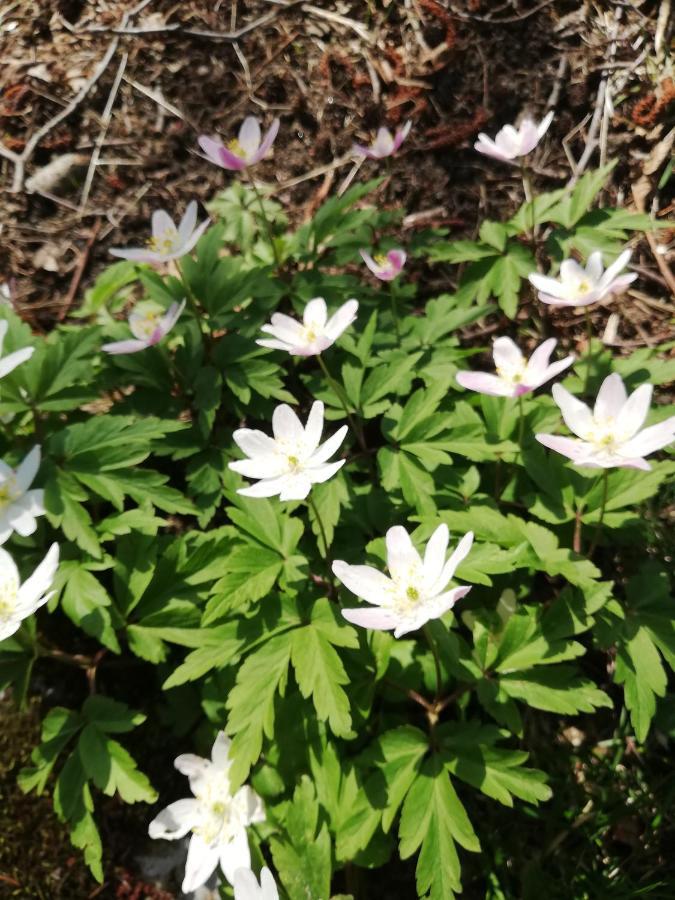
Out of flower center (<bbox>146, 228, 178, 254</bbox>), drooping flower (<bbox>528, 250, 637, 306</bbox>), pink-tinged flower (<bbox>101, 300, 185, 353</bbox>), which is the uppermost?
drooping flower (<bbox>528, 250, 637, 306</bbox>)

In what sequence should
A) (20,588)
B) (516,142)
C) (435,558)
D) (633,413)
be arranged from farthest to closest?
(516,142) < (20,588) < (633,413) < (435,558)

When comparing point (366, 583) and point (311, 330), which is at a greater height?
point (311, 330)

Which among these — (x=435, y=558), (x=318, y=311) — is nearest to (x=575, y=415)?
(x=435, y=558)

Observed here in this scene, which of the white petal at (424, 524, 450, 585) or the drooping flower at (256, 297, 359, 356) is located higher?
the drooping flower at (256, 297, 359, 356)

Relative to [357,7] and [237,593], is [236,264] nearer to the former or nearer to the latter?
[237,593]

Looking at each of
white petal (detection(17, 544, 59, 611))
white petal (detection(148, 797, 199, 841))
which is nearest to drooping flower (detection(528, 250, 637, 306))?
white petal (detection(17, 544, 59, 611))

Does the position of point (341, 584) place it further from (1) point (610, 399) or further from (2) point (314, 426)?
(1) point (610, 399)

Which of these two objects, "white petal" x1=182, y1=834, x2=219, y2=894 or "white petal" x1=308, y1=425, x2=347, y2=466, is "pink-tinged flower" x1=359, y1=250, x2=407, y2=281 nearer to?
"white petal" x1=308, y1=425, x2=347, y2=466

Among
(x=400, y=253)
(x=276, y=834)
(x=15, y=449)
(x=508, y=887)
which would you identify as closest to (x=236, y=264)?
(x=400, y=253)
